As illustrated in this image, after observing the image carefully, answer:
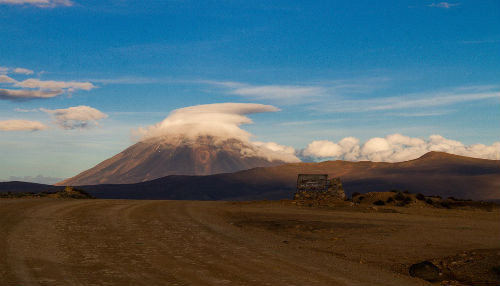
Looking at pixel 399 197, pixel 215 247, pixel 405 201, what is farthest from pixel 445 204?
pixel 215 247

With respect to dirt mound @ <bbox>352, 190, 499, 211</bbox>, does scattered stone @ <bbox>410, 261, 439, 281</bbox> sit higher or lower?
lower

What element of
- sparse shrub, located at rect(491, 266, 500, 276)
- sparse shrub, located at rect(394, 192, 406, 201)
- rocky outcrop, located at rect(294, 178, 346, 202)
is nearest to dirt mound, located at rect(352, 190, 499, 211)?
sparse shrub, located at rect(394, 192, 406, 201)

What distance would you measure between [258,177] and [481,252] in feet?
472

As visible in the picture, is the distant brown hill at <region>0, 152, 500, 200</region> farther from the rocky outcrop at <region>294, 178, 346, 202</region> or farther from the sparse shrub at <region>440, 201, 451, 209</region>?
the sparse shrub at <region>440, 201, 451, 209</region>

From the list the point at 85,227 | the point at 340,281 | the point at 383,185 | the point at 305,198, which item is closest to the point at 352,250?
the point at 340,281

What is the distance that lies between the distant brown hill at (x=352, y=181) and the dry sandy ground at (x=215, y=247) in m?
92.6

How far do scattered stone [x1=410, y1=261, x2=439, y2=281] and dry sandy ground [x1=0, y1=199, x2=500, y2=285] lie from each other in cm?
26

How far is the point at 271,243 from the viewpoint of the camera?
14.9m

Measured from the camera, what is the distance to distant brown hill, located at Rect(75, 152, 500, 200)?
116438 millimetres

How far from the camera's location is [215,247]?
1363 cm

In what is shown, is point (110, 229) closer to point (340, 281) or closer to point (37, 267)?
point (37, 267)

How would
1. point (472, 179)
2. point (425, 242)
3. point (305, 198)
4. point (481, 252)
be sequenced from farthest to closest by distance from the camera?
1. point (472, 179)
2. point (305, 198)
3. point (425, 242)
4. point (481, 252)

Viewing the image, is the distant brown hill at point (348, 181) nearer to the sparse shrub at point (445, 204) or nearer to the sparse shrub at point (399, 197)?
the sparse shrub at point (399, 197)

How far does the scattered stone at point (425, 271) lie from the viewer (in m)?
10.5
